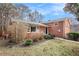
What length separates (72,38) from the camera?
2.58 meters

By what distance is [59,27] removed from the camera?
261 centimetres

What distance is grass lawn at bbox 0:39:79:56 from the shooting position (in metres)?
2.53

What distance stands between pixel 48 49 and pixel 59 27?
1.26ft

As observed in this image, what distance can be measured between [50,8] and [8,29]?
72 cm

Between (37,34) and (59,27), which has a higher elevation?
(59,27)

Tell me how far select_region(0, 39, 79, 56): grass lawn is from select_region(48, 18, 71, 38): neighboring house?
0.12 metres

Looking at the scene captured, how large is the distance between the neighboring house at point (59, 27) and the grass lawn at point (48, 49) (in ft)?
0.40

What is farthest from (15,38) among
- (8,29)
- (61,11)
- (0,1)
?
(61,11)

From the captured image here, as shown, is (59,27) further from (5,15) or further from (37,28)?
(5,15)

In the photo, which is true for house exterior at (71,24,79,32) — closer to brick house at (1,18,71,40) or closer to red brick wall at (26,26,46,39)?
brick house at (1,18,71,40)

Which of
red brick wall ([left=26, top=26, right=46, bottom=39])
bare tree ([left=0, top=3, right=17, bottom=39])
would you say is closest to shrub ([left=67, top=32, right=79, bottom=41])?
red brick wall ([left=26, top=26, right=46, bottom=39])

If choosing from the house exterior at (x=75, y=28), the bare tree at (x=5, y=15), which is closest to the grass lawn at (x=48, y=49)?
the house exterior at (x=75, y=28)

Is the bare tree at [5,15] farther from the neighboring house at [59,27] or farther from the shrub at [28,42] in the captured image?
the neighboring house at [59,27]

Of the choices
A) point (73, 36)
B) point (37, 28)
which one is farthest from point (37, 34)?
point (73, 36)
